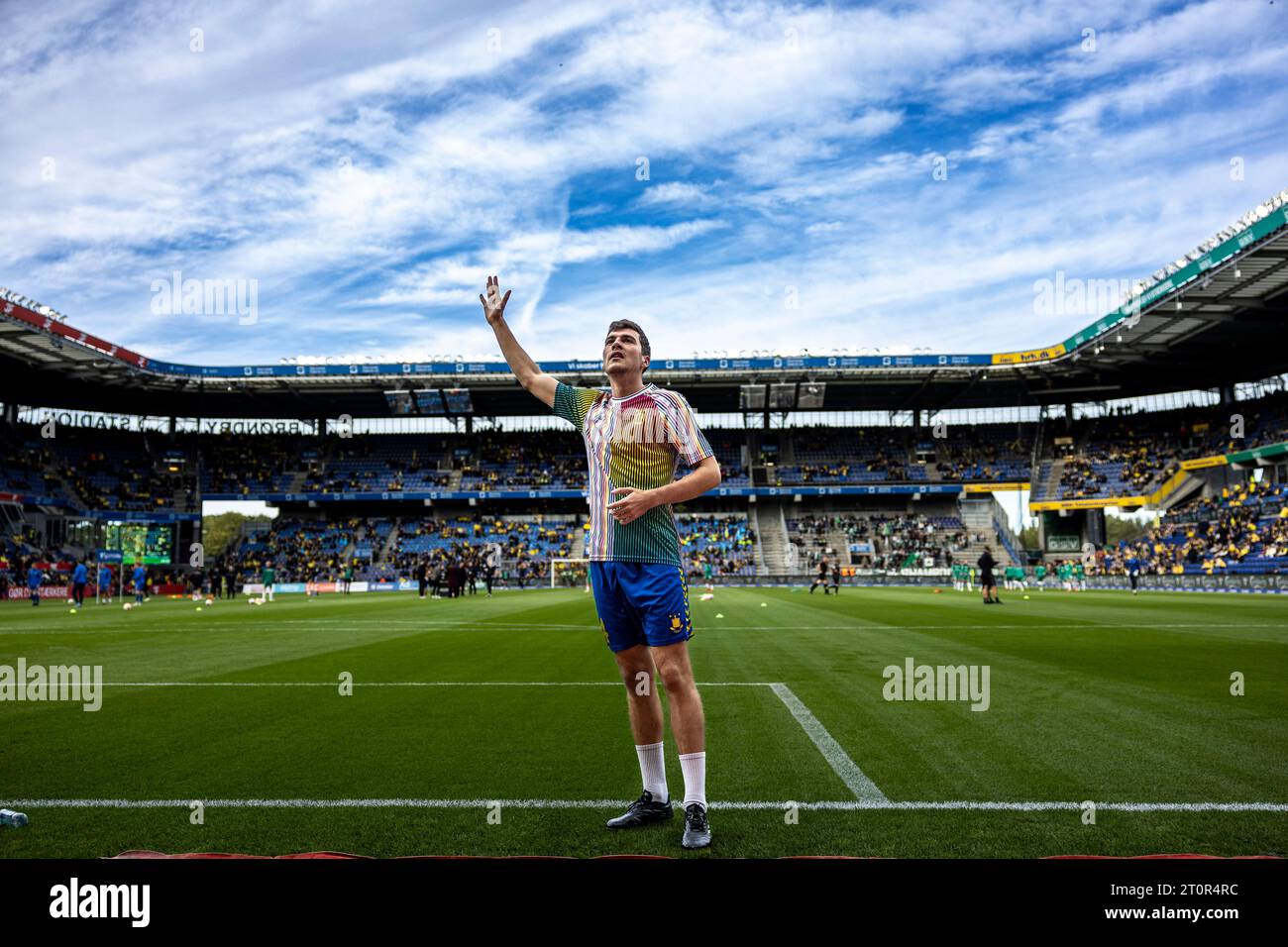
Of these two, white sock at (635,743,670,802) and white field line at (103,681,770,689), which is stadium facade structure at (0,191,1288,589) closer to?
white field line at (103,681,770,689)

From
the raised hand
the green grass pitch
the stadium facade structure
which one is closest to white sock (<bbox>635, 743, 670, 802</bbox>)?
the green grass pitch

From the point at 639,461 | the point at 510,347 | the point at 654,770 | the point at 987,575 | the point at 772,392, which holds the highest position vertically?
the point at 772,392

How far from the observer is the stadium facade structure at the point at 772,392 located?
4419 cm

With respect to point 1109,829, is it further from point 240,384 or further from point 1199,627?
point 240,384

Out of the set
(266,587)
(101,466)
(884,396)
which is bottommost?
(266,587)

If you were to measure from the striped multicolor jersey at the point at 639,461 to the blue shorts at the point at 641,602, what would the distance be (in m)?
0.06

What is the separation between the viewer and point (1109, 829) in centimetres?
372

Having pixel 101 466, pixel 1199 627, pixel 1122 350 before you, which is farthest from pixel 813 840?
pixel 101 466

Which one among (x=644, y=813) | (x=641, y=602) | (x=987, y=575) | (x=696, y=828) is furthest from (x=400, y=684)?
(x=987, y=575)

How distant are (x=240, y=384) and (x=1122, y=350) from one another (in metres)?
54.0

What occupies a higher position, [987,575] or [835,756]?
[835,756]

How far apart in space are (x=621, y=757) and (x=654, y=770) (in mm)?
1256

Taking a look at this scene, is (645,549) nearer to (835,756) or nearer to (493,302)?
(493,302)

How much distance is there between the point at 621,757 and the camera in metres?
5.28
